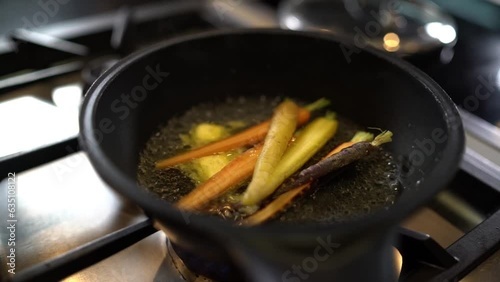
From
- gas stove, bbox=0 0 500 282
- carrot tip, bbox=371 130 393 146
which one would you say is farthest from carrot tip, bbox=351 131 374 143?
gas stove, bbox=0 0 500 282

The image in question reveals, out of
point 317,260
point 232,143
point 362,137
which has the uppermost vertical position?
point 232,143

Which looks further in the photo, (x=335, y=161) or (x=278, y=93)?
(x=278, y=93)

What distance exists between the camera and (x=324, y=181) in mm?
615

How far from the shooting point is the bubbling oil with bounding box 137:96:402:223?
60 cm

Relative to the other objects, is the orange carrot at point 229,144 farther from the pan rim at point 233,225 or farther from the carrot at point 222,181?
the pan rim at point 233,225

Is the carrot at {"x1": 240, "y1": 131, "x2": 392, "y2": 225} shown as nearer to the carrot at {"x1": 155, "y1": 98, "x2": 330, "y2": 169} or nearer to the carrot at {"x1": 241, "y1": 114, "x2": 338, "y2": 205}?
the carrot at {"x1": 241, "y1": 114, "x2": 338, "y2": 205}

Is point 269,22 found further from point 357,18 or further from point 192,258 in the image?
point 192,258

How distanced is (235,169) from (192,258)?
131 millimetres

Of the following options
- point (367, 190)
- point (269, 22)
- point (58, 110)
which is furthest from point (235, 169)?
point (269, 22)

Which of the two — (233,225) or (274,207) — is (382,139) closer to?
(274,207)

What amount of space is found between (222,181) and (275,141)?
0.11 meters

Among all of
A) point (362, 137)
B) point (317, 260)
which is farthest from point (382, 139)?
point (317, 260)

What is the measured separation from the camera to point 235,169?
623mm

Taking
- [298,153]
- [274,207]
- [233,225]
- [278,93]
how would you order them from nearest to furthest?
[233,225] < [274,207] < [298,153] < [278,93]
